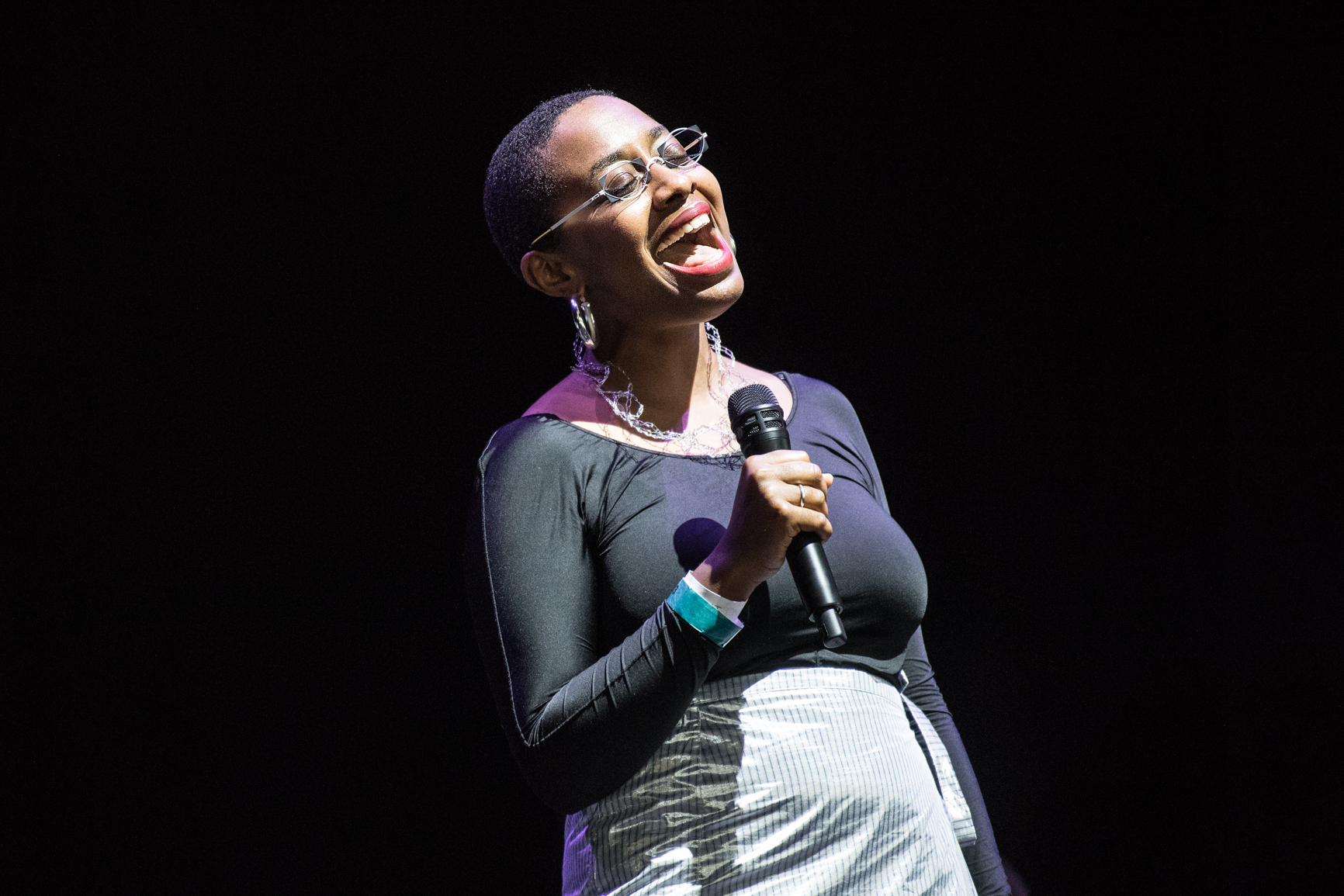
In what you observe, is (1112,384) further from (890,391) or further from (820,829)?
(820,829)

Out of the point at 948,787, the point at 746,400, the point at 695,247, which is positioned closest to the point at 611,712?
the point at 746,400

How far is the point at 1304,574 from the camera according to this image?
1.97m

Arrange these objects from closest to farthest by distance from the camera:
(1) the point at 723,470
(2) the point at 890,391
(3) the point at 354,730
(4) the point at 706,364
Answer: (1) the point at 723,470 < (4) the point at 706,364 < (3) the point at 354,730 < (2) the point at 890,391

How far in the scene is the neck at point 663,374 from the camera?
125 cm

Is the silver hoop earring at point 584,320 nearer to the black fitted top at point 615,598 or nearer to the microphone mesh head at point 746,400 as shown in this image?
the black fitted top at point 615,598

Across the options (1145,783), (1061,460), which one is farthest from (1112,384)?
(1145,783)

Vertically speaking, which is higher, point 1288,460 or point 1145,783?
point 1288,460

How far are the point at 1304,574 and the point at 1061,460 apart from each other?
522mm

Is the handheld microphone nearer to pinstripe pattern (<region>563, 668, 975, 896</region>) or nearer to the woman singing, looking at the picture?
the woman singing

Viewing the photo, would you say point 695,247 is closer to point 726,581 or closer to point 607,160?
point 607,160

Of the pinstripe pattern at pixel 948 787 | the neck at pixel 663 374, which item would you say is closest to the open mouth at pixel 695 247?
the neck at pixel 663 374

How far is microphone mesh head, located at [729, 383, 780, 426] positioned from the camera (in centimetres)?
105

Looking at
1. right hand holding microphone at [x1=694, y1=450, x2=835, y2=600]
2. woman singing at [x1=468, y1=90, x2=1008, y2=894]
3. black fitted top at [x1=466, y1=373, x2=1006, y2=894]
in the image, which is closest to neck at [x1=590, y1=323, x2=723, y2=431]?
woman singing at [x1=468, y1=90, x2=1008, y2=894]

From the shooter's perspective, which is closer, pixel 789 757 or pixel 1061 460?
pixel 789 757
